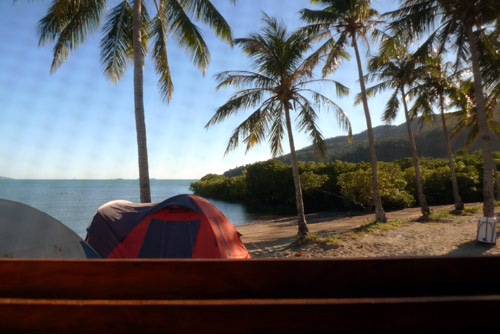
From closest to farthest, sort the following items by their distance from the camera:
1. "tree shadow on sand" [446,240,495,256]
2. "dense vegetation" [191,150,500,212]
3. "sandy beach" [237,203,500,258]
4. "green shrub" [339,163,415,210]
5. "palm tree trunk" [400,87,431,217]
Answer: "tree shadow on sand" [446,240,495,256]
"sandy beach" [237,203,500,258]
"palm tree trunk" [400,87,431,217]
"green shrub" [339,163,415,210]
"dense vegetation" [191,150,500,212]

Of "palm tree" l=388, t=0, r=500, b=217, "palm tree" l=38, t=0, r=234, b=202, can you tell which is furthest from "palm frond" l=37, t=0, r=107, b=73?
"palm tree" l=388, t=0, r=500, b=217

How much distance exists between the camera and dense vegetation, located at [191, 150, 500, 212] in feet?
65.3

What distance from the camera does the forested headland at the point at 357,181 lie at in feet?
66.0

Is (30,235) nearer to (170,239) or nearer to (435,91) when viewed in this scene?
(170,239)

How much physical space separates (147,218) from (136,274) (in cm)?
570

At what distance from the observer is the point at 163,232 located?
6.00m

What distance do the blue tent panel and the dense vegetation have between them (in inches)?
558

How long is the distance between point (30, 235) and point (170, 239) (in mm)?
2682

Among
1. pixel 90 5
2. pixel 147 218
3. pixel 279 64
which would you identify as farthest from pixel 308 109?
pixel 90 5

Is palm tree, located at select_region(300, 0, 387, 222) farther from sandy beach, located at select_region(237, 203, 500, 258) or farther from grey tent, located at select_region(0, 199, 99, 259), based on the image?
grey tent, located at select_region(0, 199, 99, 259)

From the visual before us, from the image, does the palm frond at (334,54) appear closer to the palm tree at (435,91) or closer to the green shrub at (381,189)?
the palm tree at (435,91)

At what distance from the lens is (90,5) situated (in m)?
7.88

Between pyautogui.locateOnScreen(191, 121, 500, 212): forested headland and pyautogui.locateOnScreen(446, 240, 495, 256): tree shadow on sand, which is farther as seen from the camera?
pyautogui.locateOnScreen(191, 121, 500, 212): forested headland

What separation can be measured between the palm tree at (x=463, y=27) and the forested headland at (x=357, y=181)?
482 centimetres
